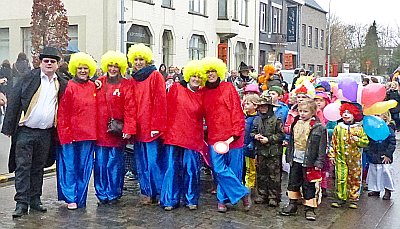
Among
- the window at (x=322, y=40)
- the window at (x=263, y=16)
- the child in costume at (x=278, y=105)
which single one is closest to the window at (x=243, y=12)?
the window at (x=263, y=16)

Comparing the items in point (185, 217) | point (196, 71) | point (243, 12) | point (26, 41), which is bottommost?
point (185, 217)

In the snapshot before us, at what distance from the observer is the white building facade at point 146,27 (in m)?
22.7

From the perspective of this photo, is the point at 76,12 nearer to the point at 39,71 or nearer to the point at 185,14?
the point at 185,14

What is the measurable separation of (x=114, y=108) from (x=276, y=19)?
3747cm

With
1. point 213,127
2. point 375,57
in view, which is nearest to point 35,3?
point 213,127

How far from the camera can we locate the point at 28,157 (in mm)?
7070

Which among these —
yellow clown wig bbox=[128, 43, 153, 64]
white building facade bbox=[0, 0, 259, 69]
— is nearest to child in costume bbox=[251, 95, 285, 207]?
yellow clown wig bbox=[128, 43, 153, 64]

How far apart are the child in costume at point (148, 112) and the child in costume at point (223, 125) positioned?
1.91ft

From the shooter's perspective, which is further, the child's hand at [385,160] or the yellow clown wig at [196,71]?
the child's hand at [385,160]

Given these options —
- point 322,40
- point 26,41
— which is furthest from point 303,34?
point 26,41

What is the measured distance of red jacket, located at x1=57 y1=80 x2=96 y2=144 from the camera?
23.8 feet

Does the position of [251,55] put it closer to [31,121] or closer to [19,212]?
[31,121]

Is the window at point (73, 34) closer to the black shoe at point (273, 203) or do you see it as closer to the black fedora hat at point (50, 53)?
the black fedora hat at point (50, 53)

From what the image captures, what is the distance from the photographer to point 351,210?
7.93 meters
